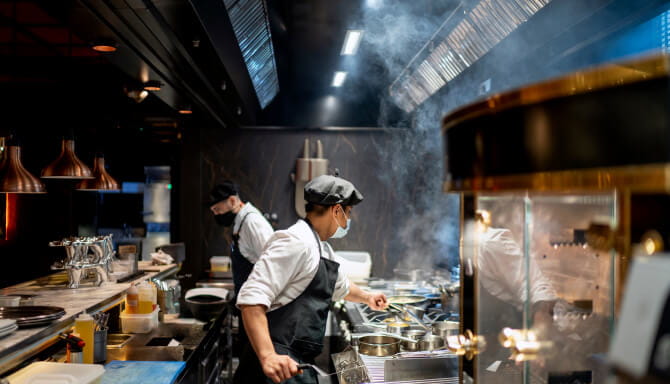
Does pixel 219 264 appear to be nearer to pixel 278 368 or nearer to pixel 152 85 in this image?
pixel 152 85

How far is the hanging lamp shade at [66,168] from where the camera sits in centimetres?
379

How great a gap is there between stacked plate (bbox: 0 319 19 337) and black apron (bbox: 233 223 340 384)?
3.38 feet

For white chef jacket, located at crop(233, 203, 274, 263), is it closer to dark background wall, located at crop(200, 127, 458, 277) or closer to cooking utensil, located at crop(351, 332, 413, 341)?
cooking utensil, located at crop(351, 332, 413, 341)

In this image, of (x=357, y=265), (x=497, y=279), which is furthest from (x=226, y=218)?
(x=497, y=279)

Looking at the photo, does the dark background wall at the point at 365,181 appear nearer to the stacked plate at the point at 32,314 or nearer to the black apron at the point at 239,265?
the black apron at the point at 239,265

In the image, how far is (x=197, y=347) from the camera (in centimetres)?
327

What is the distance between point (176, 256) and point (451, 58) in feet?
11.1

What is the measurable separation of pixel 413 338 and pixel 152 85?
2.54 m

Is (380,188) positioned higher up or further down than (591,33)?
further down

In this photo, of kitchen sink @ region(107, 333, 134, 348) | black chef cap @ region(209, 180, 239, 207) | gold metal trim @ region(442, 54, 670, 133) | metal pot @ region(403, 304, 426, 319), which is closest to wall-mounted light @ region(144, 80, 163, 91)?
black chef cap @ region(209, 180, 239, 207)

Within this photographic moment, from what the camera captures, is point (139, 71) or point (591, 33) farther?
point (139, 71)

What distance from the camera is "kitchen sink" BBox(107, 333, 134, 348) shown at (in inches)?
120

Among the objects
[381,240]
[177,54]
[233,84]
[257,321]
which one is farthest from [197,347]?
[381,240]

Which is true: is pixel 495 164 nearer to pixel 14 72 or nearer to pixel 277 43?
pixel 277 43
